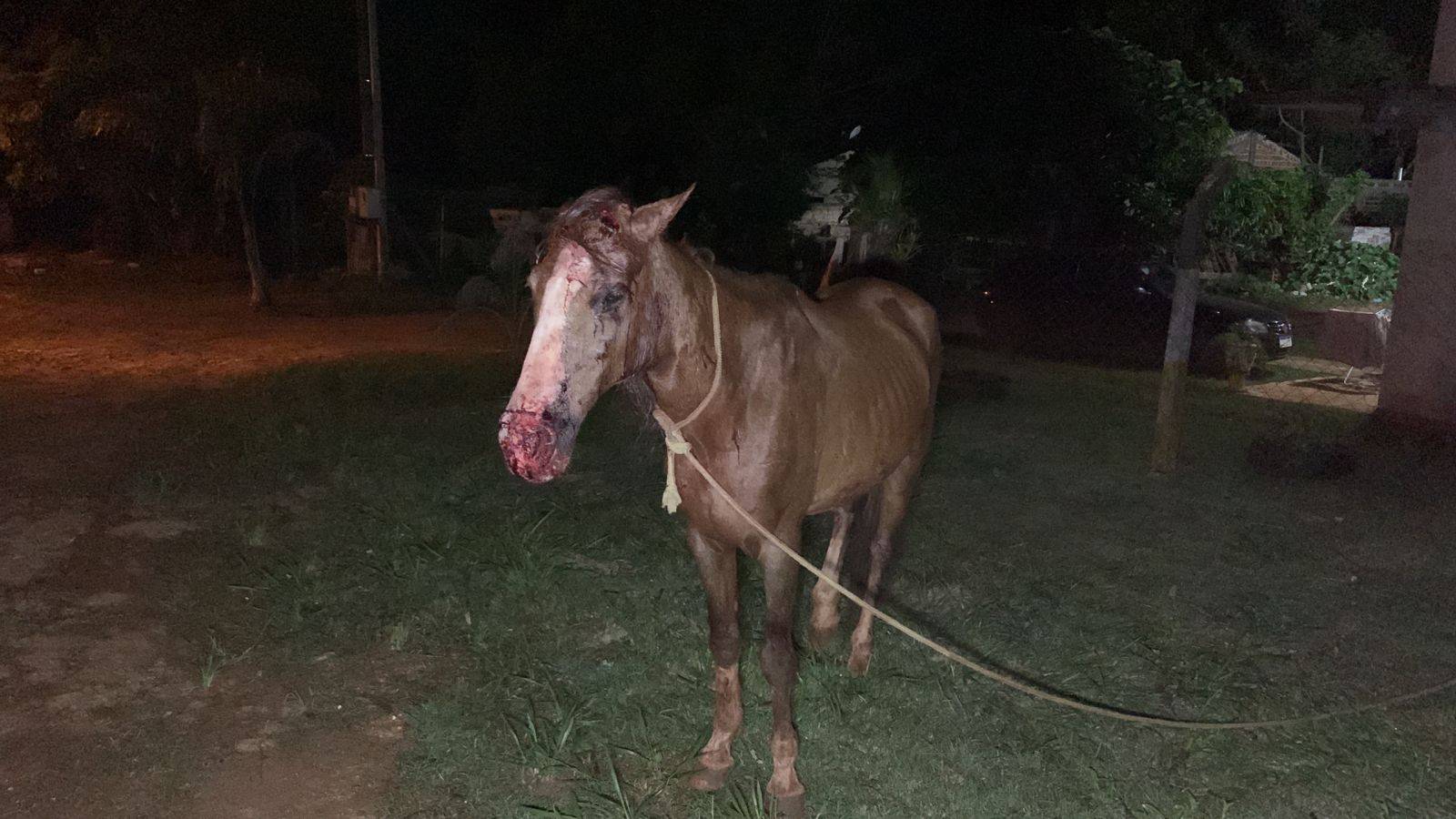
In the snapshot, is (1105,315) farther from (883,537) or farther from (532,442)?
(532,442)

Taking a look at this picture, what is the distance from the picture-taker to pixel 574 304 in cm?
268

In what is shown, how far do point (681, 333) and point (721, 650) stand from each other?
1.26 m

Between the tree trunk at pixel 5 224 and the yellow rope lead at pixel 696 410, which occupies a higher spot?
the yellow rope lead at pixel 696 410

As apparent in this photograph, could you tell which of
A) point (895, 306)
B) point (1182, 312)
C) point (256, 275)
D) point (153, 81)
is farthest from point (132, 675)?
point (153, 81)

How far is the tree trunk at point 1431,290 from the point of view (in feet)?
29.2

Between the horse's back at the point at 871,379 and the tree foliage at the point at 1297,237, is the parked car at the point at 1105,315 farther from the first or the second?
the horse's back at the point at 871,379

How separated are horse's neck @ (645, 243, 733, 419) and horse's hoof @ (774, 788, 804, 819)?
141 cm

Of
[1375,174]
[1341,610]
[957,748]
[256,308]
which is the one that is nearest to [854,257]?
[1341,610]

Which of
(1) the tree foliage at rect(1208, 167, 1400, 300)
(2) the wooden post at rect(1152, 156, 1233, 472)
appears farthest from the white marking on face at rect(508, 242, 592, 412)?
(1) the tree foliage at rect(1208, 167, 1400, 300)

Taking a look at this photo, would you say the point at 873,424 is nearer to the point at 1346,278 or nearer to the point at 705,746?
the point at 705,746

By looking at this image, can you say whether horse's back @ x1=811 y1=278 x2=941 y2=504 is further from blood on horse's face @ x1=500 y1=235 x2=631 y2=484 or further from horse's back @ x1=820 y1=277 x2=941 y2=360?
blood on horse's face @ x1=500 y1=235 x2=631 y2=484

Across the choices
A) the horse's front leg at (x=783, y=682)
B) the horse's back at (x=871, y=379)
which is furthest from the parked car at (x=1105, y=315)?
the horse's front leg at (x=783, y=682)

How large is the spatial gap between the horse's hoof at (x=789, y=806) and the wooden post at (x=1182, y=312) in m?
5.02

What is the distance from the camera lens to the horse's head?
2586mm
